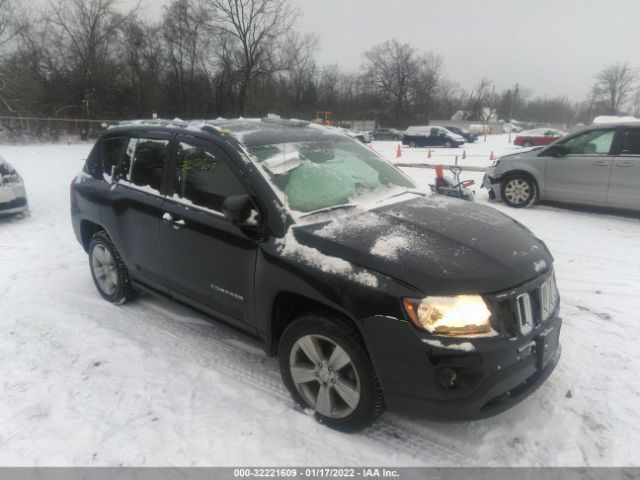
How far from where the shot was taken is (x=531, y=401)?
2977mm

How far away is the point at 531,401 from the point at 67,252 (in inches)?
234

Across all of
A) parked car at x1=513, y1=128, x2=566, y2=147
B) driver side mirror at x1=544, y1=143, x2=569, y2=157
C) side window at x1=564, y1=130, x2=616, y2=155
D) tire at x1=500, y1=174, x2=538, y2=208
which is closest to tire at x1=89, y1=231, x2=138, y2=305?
tire at x1=500, y1=174, x2=538, y2=208

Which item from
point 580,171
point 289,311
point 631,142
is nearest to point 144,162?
point 289,311

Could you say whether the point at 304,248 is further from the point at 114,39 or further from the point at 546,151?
the point at 114,39

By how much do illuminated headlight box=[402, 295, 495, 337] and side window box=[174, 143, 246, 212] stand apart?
143 cm

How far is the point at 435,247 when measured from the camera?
2.55 meters

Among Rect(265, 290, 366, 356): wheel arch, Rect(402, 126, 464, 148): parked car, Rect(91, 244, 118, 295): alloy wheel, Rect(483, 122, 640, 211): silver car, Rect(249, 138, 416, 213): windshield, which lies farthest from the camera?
Rect(402, 126, 464, 148): parked car

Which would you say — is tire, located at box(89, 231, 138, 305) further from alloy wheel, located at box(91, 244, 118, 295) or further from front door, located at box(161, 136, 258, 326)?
front door, located at box(161, 136, 258, 326)

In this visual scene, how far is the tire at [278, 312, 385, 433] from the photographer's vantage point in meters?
2.49

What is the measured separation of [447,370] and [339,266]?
2.57ft

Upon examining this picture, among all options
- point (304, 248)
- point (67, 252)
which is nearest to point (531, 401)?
point (304, 248)

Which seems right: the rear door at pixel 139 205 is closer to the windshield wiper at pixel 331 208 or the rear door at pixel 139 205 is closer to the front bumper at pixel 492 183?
the windshield wiper at pixel 331 208

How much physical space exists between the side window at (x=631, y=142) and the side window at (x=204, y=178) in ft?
24.1

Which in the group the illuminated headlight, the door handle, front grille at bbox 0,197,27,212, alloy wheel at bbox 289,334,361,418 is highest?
the door handle
